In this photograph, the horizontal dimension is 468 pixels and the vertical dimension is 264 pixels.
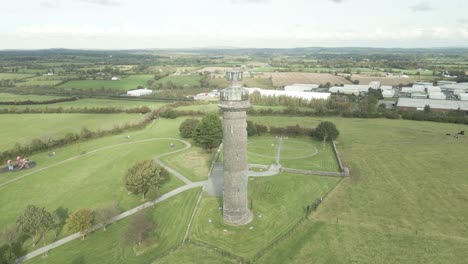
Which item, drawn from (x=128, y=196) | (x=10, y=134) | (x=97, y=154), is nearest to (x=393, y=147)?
(x=128, y=196)

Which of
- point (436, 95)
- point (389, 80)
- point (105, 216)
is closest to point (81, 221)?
point (105, 216)

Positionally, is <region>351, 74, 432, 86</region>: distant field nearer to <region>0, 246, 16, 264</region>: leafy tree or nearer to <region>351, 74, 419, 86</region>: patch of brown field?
<region>351, 74, 419, 86</region>: patch of brown field

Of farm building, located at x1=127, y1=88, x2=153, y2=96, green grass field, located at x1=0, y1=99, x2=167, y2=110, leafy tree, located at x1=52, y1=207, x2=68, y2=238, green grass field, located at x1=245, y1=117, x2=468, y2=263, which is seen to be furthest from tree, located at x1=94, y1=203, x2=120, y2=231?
farm building, located at x1=127, y1=88, x2=153, y2=96

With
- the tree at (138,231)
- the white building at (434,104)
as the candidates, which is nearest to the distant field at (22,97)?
the tree at (138,231)

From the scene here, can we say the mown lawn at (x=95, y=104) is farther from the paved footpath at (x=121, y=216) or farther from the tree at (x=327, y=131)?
the paved footpath at (x=121, y=216)

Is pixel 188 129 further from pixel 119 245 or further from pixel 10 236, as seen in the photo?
pixel 10 236

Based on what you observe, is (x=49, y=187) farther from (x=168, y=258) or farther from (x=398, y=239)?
(x=398, y=239)

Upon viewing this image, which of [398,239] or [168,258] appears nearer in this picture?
[168,258]
